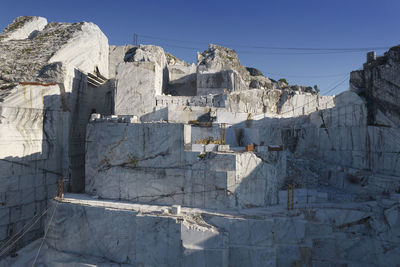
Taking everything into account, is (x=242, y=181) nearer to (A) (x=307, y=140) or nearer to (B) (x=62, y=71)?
(A) (x=307, y=140)

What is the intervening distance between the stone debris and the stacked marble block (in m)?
0.04

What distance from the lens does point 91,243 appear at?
7.67 meters

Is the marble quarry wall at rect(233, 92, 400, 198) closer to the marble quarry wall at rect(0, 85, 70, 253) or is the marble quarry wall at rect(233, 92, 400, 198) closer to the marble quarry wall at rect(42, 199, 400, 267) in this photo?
the marble quarry wall at rect(42, 199, 400, 267)

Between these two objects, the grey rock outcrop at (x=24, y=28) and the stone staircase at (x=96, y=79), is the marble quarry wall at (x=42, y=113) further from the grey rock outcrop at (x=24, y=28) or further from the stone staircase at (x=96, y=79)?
the stone staircase at (x=96, y=79)

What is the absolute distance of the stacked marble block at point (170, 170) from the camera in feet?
25.2

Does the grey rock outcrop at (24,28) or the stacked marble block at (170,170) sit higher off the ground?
the grey rock outcrop at (24,28)

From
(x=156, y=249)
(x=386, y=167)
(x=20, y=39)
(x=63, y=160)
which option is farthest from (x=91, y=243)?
(x=20, y=39)

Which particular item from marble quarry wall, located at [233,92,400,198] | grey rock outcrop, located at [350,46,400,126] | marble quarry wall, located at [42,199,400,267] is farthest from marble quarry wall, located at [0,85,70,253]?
grey rock outcrop, located at [350,46,400,126]

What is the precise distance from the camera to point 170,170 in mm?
8102

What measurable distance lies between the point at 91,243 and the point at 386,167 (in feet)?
35.4

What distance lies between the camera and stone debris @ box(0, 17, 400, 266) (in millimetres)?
6945

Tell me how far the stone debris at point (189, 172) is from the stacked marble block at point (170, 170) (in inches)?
1.5

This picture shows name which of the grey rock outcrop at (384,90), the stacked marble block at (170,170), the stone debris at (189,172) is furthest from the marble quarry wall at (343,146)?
the stacked marble block at (170,170)

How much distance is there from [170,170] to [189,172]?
2.22 ft
